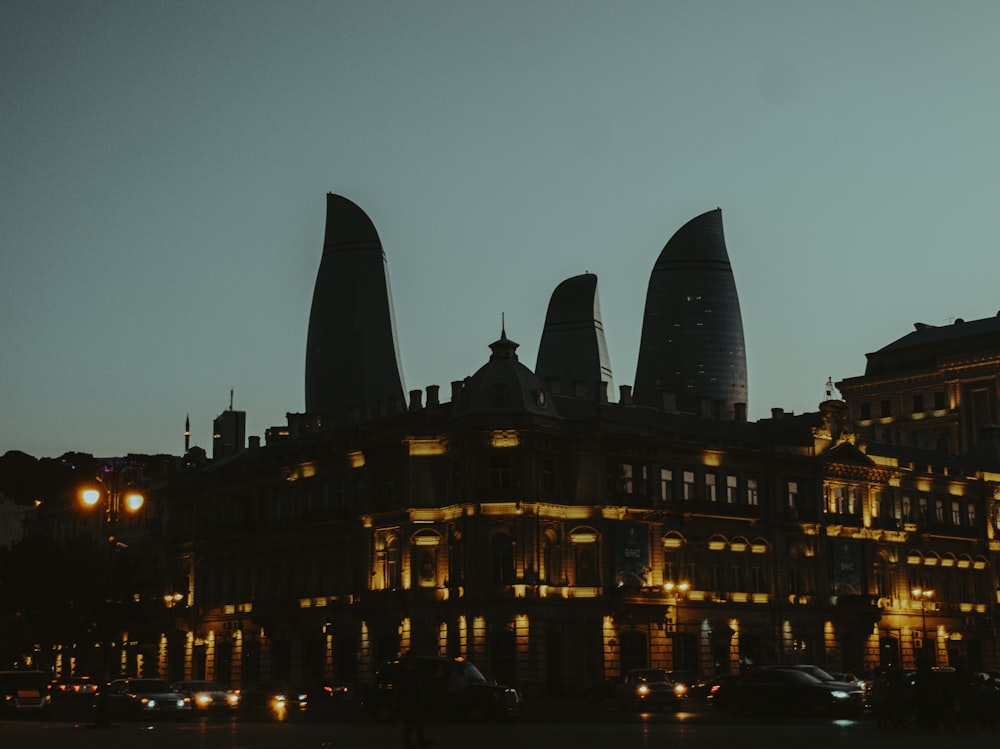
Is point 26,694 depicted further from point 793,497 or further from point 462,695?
point 793,497

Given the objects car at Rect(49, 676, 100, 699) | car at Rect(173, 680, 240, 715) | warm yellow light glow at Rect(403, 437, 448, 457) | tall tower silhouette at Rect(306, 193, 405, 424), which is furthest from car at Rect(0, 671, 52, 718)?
tall tower silhouette at Rect(306, 193, 405, 424)

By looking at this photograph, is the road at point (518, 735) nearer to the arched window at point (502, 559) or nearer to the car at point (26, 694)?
the car at point (26, 694)

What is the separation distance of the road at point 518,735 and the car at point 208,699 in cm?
1001

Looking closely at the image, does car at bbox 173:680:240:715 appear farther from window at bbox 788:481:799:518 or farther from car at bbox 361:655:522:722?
window at bbox 788:481:799:518

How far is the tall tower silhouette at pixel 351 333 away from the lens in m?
160

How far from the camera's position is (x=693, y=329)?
170 m

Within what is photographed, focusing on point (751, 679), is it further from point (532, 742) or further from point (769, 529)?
point (769, 529)

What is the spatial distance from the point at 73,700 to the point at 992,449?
2951 inches

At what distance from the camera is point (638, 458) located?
97062 mm

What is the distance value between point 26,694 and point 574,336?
13889 centimetres

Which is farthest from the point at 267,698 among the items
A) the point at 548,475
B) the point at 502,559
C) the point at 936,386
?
the point at 936,386

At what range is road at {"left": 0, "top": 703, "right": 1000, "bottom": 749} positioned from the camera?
36281mm

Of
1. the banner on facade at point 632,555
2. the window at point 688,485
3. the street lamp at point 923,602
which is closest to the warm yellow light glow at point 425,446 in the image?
the banner on facade at point 632,555

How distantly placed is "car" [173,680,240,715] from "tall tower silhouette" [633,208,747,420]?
108498 mm
